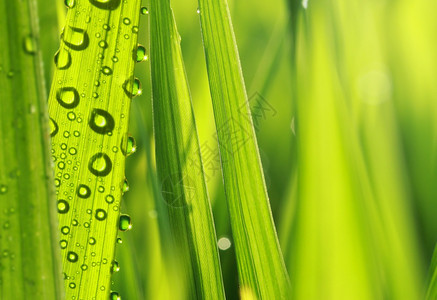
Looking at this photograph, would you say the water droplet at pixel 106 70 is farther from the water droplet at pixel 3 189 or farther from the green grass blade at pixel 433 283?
the green grass blade at pixel 433 283

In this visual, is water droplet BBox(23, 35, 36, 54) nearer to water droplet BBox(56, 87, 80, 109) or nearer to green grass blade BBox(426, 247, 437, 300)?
water droplet BBox(56, 87, 80, 109)

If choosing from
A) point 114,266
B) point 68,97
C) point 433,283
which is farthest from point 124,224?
point 433,283

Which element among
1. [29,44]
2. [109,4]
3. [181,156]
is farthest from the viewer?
[181,156]

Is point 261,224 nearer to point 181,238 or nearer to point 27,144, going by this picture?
point 181,238

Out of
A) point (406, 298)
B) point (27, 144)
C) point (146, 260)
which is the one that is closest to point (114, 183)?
point (27, 144)

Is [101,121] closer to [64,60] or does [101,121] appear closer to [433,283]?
[64,60]

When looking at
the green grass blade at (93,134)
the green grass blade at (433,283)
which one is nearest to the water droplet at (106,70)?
the green grass blade at (93,134)

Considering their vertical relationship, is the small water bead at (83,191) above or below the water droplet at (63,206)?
above
